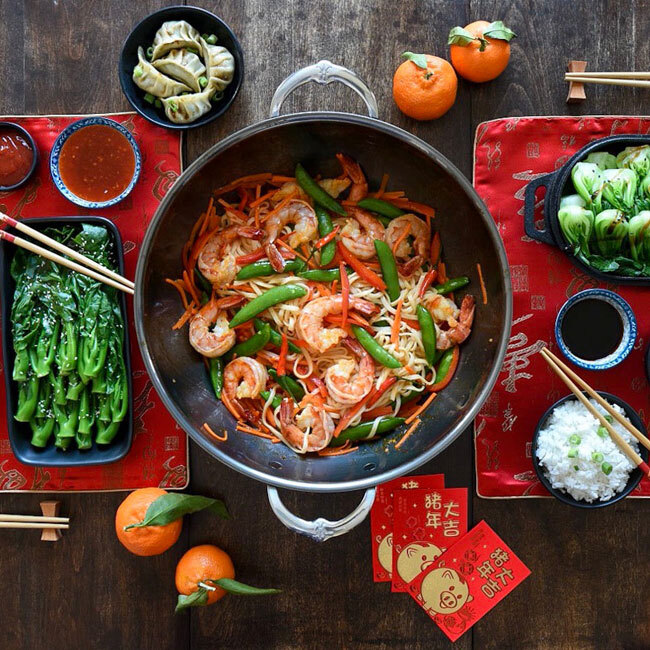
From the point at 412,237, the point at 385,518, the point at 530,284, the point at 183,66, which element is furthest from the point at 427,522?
the point at 183,66

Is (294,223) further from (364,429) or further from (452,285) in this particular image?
(364,429)

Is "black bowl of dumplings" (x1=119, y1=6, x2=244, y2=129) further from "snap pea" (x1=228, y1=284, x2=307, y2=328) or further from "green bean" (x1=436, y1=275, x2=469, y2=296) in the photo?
"green bean" (x1=436, y1=275, x2=469, y2=296)

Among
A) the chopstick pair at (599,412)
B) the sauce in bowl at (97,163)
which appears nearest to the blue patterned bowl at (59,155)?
the sauce in bowl at (97,163)

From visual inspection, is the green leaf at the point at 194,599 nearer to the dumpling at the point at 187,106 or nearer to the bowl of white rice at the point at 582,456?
the bowl of white rice at the point at 582,456

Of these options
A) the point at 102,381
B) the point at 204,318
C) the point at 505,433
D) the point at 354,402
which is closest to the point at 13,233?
the point at 102,381

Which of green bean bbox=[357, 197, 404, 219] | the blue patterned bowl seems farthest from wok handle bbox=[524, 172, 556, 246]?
the blue patterned bowl

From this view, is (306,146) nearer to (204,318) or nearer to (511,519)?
(204,318)
